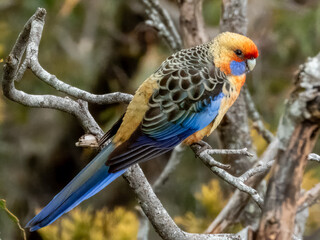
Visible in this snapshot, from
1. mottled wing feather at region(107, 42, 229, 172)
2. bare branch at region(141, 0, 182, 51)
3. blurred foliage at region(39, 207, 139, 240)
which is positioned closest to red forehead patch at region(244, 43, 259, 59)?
mottled wing feather at region(107, 42, 229, 172)

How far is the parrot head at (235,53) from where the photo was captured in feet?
8.81

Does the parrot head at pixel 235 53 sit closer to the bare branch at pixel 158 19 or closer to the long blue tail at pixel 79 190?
the bare branch at pixel 158 19

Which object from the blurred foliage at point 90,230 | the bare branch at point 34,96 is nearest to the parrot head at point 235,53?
the bare branch at point 34,96

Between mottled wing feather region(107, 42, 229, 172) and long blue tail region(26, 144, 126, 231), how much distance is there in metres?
0.20

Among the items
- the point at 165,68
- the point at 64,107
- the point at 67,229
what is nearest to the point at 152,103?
the point at 165,68

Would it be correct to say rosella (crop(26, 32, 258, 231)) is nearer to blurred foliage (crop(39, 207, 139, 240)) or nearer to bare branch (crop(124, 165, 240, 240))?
bare branch (crop(124, 165, 240, 240))

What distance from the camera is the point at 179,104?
246cm

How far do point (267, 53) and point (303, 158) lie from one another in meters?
4.55

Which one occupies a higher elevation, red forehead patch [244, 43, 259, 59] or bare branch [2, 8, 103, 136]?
red forehead patch [244, 43, 259, 59]

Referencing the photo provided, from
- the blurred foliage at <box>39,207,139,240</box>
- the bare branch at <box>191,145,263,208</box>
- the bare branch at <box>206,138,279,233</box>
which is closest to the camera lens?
the bare branch at <box>191,145,263,208</box>

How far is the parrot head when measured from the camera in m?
2.69

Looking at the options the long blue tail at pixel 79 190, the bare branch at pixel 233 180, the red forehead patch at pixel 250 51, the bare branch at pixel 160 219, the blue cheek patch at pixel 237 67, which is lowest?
the long blue tail at pixel 79 190

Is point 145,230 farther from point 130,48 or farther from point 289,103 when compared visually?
point 130,48

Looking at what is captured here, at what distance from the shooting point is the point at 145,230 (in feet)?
10.1
